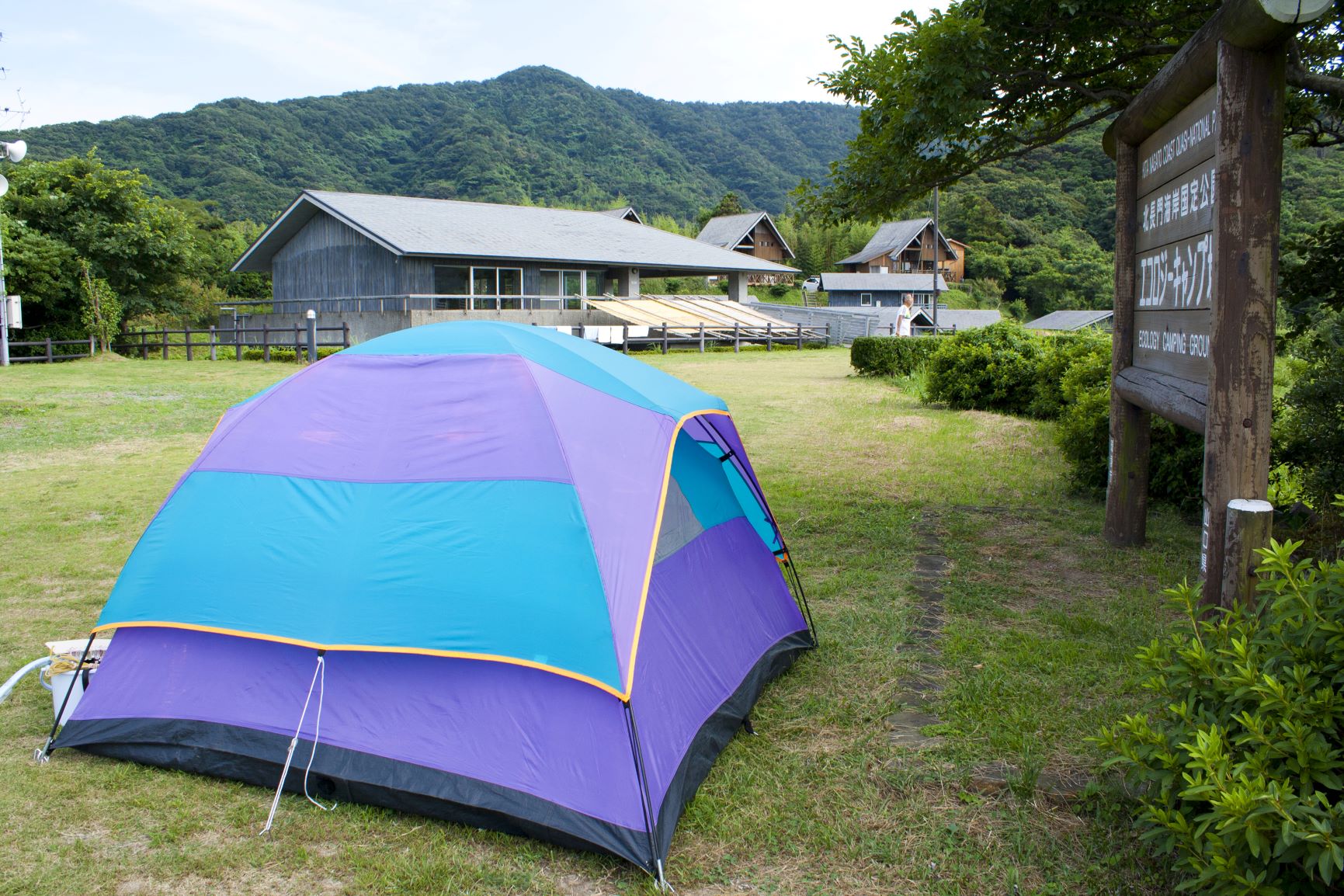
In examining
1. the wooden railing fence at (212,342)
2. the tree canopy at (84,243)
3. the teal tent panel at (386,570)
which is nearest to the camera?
the teal tent panel at (386,570)

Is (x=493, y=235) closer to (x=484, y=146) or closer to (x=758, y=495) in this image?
(x=758, y=495)

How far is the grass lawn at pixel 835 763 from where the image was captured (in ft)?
9.50

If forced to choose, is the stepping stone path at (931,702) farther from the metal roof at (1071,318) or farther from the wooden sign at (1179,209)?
the metal roof at (1071,318)

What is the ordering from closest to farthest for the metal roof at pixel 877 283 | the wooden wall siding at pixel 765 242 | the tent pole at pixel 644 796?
the tent pole at pixel 644 796 → the wooden wall siding at pixel 765 242 → the metal roof at pixel 877 283

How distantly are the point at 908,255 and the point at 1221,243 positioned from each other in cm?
6469

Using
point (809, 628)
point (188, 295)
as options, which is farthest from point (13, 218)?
point (809, 628)

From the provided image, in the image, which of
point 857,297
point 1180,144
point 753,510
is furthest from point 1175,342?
point 857,297

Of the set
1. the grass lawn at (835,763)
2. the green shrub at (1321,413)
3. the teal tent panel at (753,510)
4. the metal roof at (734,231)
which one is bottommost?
the grass lawn at (835,763)

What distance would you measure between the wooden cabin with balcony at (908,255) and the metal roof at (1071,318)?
10924mm

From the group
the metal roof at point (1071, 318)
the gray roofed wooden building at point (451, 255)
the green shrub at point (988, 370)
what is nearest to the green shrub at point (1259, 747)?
the green shrub at point (988, 370)

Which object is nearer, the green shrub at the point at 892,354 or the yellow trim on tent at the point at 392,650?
the yellow trim on tent at the point at 392,650

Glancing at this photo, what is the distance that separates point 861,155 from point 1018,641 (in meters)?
3.88

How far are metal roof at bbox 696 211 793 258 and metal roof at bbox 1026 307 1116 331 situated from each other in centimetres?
1480

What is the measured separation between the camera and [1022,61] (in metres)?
6.29
